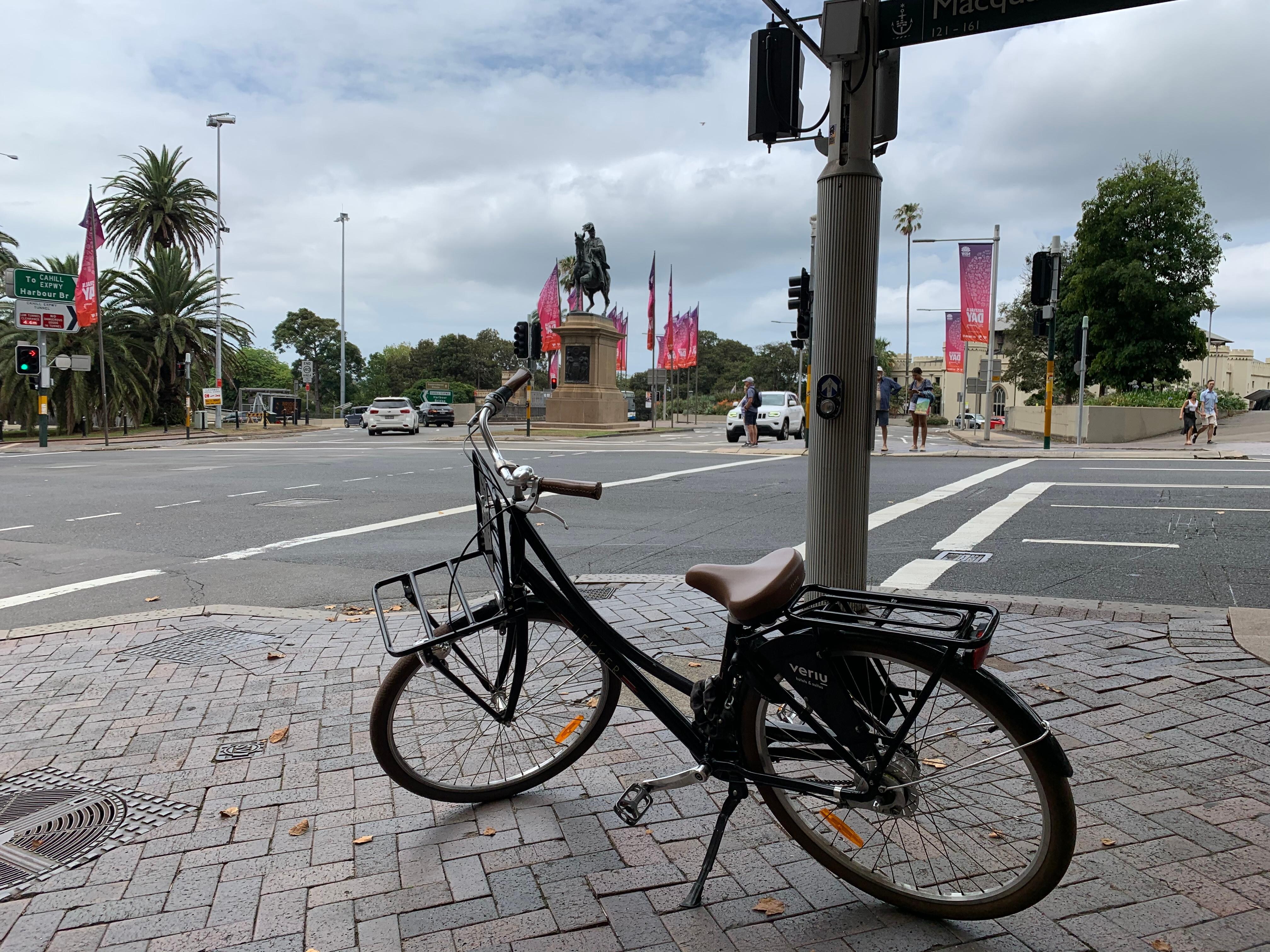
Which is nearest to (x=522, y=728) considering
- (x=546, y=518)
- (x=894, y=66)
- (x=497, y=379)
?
(x=894, y=66)

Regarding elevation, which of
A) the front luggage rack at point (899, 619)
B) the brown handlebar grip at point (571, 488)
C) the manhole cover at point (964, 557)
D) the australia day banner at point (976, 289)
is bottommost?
the manhole cover at point (964, 557)

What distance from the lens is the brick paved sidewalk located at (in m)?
2.52

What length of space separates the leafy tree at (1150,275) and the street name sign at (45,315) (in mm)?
42532

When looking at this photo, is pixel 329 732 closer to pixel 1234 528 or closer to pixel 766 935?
pixel 766 935

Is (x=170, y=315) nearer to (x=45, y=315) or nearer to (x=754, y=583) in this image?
(x=45, y=315)

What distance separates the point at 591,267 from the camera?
41219mm

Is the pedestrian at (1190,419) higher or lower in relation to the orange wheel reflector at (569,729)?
higher

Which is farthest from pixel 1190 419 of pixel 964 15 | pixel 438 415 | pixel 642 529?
pixel 438 415

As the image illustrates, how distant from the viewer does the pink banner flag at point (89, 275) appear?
33.2 metres

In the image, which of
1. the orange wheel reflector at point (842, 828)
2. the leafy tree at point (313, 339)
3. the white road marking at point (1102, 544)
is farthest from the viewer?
the leafy tree at point (313, 339)

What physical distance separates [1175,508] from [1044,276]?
9447mm

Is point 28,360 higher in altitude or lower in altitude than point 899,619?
higher

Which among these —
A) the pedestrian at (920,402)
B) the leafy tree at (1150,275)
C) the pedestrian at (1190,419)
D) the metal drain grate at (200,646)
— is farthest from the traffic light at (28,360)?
the leafy tree at (1150,275)

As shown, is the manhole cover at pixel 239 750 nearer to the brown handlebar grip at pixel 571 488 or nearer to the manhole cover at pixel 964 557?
the brown handlebar grip at pixel 571 488
